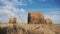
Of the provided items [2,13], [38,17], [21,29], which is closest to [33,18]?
[38,17]

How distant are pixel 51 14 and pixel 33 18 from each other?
1.39ft

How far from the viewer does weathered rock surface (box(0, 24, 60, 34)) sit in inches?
138

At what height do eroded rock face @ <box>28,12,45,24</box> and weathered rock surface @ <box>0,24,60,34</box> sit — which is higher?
eroded rock face @ <box>28,12,45,24</box>

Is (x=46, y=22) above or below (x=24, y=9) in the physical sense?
below

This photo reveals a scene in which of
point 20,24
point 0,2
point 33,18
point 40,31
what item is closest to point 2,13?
point 0,2

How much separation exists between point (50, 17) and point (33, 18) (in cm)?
39

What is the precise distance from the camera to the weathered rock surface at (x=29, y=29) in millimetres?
3506

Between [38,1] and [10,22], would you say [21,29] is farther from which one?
[38,1]

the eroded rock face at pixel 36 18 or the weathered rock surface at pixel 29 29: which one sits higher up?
the eroded rock face at pixel 36 18

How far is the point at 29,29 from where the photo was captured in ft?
11.7

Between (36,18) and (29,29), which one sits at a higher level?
(36,18)

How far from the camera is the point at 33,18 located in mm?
3555

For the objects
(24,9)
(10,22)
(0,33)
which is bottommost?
(0,33)

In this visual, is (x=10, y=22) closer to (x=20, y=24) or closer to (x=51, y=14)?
(x=20, y=24)
